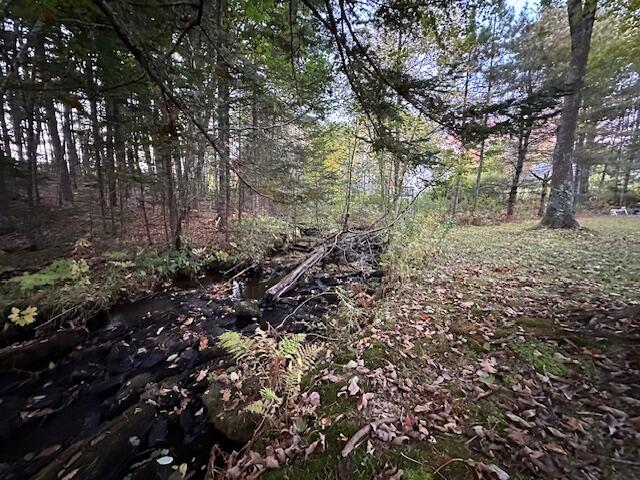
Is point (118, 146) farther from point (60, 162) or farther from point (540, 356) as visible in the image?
point (540, 356)

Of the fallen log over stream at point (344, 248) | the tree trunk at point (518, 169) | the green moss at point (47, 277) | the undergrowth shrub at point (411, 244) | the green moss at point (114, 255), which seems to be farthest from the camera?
the tree trunk at point (518, 169)

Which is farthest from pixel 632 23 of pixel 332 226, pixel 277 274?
pixel 332 226

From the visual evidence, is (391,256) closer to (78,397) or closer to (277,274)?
(277,274)

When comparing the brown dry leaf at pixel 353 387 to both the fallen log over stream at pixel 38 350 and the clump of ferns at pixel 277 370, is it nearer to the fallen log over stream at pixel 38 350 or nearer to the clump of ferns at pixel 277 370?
the clump of ferns at pixel 277 370

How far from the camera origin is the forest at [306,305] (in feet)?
6.57

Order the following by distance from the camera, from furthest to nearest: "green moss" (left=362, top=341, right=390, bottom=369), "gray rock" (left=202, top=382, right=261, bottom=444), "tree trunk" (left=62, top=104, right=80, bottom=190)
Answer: "tree trunk" (left=62, top=104, right=80, bottom=190) → "green moss" (left=362, top=341, right=390, bottom=369) → "gray rock" (left=202, top=382, right=261, bottom=444)

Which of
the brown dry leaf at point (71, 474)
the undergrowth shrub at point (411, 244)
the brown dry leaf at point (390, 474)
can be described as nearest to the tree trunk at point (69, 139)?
the brown dry leaf at point (71, 474)

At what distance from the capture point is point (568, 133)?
824 cm

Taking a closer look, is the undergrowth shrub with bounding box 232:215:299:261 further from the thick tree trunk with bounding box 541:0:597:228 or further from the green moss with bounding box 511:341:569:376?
Result: the thick tree trunk with bounding box 541:0:597:228

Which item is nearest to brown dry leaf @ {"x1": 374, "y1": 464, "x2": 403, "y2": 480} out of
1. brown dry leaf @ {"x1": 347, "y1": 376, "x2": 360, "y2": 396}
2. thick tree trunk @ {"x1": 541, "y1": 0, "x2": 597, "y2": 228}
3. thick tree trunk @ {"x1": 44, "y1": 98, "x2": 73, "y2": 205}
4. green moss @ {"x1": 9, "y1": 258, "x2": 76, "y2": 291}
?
brown dry leaf @ {"x1": 347, "y1": 376, "x2": 360, "y2": 396}

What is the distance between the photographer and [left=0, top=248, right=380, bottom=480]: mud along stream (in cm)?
258

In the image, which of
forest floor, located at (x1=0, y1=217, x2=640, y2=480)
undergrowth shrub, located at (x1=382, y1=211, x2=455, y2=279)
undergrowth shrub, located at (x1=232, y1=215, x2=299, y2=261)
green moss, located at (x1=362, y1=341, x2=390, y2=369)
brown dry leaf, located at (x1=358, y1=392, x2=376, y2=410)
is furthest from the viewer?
undergrowth shrub, located at (x1=232, y1=215, x2=299, y2=261)

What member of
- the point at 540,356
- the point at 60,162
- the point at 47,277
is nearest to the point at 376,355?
the point at 540,356

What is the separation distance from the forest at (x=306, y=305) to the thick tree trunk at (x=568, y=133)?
0.05 metres
